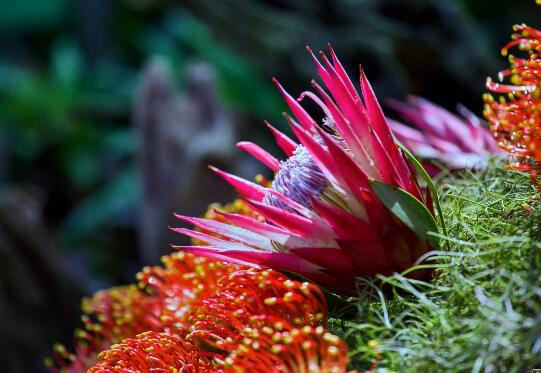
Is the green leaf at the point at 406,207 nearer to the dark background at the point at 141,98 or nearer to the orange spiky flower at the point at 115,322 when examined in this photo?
the orange spiky flower at the point at 115,322

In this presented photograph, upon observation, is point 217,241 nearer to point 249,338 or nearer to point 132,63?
point 249,338

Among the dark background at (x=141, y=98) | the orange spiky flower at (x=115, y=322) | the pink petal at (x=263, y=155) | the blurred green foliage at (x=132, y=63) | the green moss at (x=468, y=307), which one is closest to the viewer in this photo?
the green moss at (x=468, y=307)

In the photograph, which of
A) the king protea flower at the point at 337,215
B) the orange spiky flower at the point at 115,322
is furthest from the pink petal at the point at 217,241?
the orange spiky flower at the point at 115,322

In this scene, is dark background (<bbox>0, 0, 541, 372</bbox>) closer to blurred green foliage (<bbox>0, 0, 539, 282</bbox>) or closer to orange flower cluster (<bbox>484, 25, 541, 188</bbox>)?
blurred green foliage (<bbox>0, 0, 539, 282</bbox>)

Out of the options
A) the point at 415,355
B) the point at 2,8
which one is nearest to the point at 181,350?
the point at 415,355

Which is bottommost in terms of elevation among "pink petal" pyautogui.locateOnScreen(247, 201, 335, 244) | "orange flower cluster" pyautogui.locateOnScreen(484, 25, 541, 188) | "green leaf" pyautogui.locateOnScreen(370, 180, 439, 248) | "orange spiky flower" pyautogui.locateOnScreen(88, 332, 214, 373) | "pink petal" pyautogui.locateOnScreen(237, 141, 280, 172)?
"orange spiky flower" pyautogui.locateOnScreen(88, 332, 214, 373)

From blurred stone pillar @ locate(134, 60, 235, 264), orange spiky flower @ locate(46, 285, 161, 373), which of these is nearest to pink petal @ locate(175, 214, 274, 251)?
orange spiky flower @ locate(46, 285, 161, 373)

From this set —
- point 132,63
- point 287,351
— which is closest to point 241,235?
point 287,351
